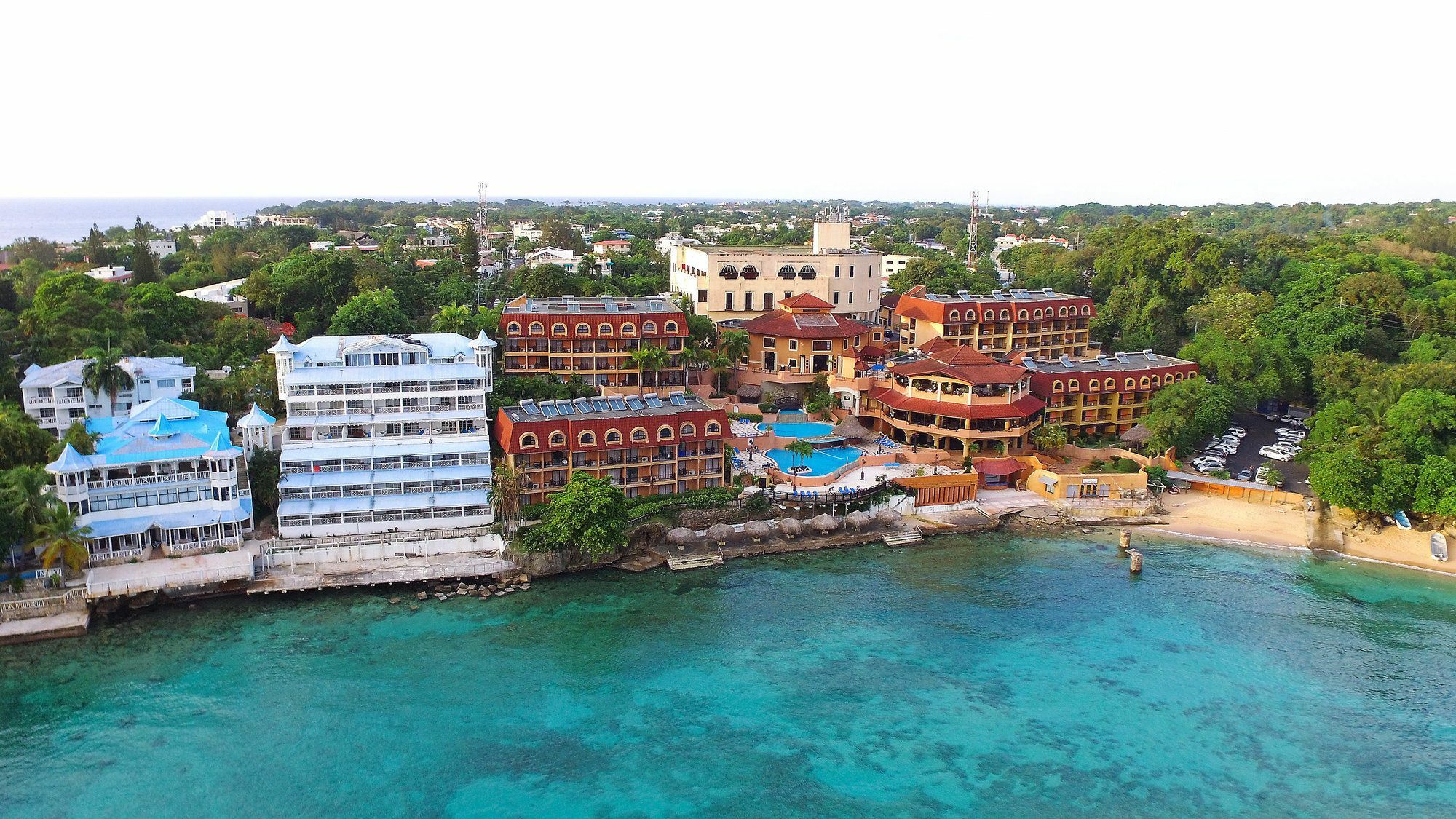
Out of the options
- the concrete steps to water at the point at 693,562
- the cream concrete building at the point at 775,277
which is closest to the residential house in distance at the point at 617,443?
the concrete steps to water at the point at 693,562

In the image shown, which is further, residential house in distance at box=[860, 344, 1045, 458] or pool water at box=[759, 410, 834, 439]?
pool water at box=[759, 410, 834, 439]

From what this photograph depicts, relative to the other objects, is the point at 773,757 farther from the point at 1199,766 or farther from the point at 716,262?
the point at 716,262

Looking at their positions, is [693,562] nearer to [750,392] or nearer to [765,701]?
[765,701]

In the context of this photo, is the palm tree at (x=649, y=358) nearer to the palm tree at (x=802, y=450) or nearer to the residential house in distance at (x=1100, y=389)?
the palm tree at (x=802, y=450)

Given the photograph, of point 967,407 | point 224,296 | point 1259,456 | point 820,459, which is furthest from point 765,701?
point 224,296

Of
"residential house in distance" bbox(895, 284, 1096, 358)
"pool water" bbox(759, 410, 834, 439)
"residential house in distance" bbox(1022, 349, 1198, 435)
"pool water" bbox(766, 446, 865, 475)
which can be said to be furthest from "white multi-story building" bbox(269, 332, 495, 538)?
"residential house in distance" bbox(895, 284, 1096, 358)

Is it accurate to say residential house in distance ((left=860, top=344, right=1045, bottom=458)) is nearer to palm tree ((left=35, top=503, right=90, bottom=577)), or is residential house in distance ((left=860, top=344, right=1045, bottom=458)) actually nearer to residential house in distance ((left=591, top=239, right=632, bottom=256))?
palm tree ((left=35, top=503, right=90, bottom=577))

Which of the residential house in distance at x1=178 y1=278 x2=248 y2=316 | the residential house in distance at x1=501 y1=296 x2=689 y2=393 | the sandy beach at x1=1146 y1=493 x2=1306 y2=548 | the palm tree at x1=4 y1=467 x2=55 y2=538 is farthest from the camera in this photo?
the residential house in distance at x1=178 y1=278 x2=248 y2=316
